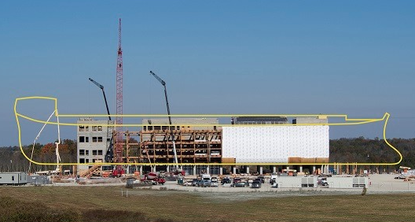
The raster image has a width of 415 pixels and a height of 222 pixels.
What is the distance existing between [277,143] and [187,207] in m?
66.3

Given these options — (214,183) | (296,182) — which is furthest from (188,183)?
(296,182)

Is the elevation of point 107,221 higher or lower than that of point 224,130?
lower

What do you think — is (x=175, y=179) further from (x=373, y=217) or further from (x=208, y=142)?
(x=373, y=217)

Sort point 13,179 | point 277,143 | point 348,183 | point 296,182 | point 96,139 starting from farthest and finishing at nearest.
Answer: point 96,139 → point 277,143 → point 13,179 → point 296,182 → point 348,183

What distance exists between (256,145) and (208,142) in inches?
554

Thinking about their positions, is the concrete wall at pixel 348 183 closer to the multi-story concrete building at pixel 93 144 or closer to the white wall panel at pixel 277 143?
the white wall panel at pixel 277 143

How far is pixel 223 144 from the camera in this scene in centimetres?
13788

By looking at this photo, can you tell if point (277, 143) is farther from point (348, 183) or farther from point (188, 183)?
point (348, 183)

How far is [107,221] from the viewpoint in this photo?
5188 centimetres

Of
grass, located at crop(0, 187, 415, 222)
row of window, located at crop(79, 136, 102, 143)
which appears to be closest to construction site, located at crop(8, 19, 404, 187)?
row of window, located at crop(79, 136, 102, 143)

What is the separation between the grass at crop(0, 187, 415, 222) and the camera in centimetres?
→ 5456

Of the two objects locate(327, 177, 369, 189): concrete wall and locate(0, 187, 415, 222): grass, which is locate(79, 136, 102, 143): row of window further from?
locate(327, 177, 369, 189): concrete wall

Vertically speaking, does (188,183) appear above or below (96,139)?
below

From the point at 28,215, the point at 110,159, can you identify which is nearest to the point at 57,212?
the point at 28,215
